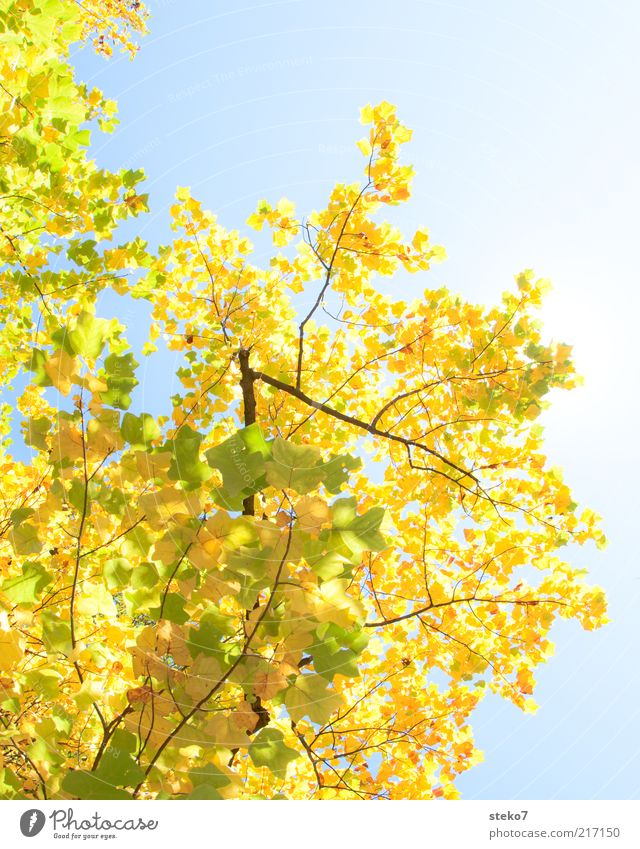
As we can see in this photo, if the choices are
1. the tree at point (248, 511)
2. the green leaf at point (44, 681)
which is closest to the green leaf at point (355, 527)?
the tree at point (248, 511)

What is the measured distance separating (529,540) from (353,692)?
1.76 m

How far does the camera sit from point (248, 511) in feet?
11.4

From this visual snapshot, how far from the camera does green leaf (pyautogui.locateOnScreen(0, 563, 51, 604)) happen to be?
139 centimetres

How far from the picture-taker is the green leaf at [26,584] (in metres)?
1.39

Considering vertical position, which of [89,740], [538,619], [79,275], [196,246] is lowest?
[89,740]

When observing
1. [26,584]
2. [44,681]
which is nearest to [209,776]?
[44,681]

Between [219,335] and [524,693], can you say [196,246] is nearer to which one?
[219,335]

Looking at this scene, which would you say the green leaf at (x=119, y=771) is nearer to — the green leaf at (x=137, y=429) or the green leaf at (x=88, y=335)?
the green leaf at (x=137, y=429)

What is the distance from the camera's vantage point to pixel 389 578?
3.94 meters

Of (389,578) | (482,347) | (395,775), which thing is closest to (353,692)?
(395,775)

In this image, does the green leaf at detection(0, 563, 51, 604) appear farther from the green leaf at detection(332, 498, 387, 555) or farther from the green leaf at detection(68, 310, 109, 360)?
the green leaf at detection(332, 498, 387, 555)

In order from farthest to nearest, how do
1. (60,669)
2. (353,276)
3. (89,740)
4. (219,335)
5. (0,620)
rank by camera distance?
(219,335)
(353,276)
(89,740)
(60,669)
(0,620)

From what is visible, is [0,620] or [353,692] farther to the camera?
[353,692]

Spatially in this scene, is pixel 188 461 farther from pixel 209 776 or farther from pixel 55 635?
pixel 209 776
